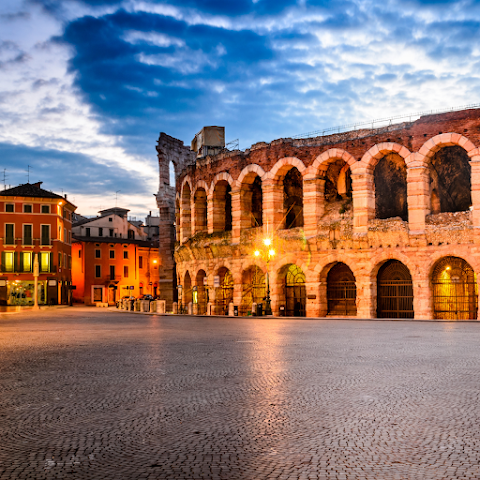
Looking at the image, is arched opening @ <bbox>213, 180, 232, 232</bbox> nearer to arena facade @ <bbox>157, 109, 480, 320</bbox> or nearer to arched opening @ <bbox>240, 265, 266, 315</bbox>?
arena facade @ <bbox>157, 109, 480, 320</bbox>

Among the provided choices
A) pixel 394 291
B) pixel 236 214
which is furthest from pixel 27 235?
pixel 394 291

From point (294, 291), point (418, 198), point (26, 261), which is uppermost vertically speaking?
point (418, 198)

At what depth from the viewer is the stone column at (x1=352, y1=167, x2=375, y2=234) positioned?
3247cm

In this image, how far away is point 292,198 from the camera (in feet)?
130

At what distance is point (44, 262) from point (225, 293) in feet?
92.3

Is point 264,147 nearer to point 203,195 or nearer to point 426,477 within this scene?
point 203,195

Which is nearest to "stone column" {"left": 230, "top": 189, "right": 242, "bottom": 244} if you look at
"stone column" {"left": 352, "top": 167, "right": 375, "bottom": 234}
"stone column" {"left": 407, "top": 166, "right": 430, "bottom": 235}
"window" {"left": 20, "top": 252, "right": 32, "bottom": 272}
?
"stone column" {"left": 352, "top": 167, "right": 375, "bottom": 234}

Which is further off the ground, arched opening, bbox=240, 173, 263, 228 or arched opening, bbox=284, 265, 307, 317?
arched opening, bbox=240, 173, 263, 228

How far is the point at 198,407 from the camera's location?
7359mm

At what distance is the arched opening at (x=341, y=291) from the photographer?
34562 millimetres

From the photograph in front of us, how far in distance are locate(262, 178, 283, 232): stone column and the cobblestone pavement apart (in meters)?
23.8

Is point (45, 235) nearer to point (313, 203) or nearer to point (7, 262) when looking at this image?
point (7, 262)

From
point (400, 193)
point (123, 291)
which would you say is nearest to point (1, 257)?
point (123, 291)

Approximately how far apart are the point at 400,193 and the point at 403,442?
104 ft
